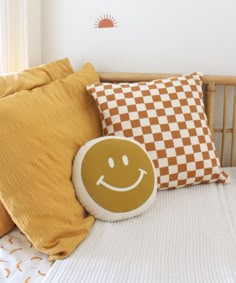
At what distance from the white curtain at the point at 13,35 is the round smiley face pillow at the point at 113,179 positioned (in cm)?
50

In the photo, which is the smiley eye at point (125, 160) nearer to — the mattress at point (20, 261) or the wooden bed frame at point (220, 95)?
the mattress at point (20, 261)

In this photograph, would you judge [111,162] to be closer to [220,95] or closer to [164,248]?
[164,248]

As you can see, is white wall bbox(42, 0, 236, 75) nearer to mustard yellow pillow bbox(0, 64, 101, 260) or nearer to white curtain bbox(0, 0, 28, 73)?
white curtain bbox(0, 0, 28, 73)

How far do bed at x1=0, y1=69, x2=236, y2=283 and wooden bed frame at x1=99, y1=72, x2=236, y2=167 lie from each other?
25cm

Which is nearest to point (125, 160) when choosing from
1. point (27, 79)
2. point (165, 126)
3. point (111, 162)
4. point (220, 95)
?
point (111, 162)

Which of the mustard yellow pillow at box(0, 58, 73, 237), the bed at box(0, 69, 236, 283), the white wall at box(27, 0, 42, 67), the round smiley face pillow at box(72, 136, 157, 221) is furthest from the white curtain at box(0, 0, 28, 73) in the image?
the bed at box(0, 69, 236, 283)

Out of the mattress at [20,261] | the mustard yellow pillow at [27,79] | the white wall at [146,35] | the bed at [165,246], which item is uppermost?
the white wall at [146,35]

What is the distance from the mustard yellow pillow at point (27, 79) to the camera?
1096mm

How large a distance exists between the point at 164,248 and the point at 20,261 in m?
0.34

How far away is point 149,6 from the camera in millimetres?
1606

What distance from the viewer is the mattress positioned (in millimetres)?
929

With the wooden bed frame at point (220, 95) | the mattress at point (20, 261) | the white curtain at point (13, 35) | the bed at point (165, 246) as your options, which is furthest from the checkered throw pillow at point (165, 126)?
the mattress at point (20, 261)

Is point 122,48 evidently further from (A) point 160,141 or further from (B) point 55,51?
(A) point 160,141

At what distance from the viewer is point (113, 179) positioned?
120cm
